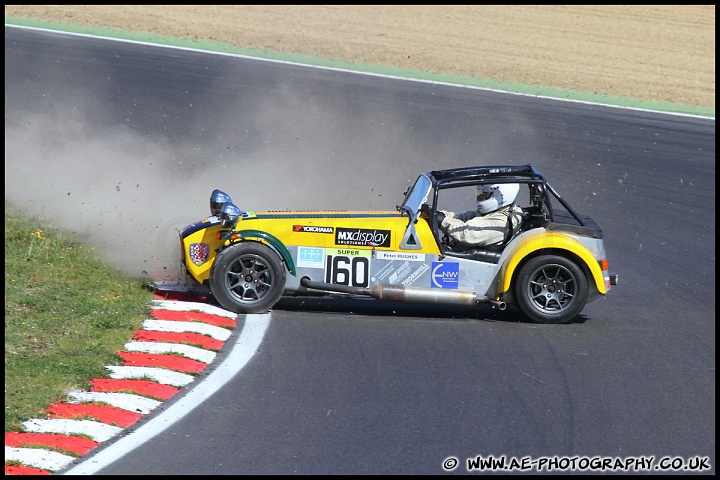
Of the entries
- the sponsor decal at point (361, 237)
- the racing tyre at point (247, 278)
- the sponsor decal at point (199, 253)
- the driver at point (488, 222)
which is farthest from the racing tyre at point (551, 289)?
the sponsor decal at point (199, 253)

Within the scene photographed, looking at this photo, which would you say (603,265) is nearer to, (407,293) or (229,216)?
(407,293)

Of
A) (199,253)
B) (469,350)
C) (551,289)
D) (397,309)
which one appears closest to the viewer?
(469,350)

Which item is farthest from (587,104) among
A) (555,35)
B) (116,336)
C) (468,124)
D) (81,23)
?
(116,336)

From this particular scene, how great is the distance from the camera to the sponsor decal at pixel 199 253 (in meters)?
9.81

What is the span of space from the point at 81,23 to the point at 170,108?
9086mm

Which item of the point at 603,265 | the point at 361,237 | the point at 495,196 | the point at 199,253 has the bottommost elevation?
the point at 603,265

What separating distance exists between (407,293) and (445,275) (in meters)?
0.44

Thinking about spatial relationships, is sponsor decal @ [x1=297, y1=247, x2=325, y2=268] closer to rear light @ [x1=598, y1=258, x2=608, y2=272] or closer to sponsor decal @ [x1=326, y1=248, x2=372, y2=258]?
sponsor decal @ [x1=326, y1=248, x2=372, y2=258]

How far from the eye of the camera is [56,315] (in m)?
9.15

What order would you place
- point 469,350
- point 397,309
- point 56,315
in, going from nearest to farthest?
point 469,350, point 56,315, point 397,309

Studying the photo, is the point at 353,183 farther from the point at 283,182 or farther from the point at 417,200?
the point at 417,200

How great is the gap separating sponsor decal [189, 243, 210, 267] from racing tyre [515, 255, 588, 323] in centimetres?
297

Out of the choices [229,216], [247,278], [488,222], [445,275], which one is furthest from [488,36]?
[247,278]

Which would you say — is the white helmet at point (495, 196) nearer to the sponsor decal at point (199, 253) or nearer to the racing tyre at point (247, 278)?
the racing tyre at point (247, 278)
